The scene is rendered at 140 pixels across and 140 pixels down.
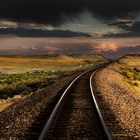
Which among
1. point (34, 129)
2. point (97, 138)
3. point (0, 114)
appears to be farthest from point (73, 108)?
point (97, 138)

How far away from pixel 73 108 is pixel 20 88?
19099 millimetres

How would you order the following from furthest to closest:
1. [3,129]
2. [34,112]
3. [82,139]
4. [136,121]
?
[34,112], [136,121], [3,129], [82,139]

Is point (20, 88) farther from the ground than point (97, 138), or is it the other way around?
point (97, 138)

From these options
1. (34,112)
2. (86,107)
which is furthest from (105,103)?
(34,112)

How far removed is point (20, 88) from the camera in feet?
116

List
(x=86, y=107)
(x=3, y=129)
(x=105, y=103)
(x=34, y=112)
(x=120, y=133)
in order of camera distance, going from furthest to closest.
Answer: (x=105, y=103), (x=86, y=107), (x=34, y=112), (x=3, y=129), (x=120, y=133)

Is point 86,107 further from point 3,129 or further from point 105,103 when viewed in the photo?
point 3,129

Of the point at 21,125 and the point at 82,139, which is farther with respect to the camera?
the point at 21,125

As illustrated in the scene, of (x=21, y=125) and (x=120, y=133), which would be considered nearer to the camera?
(x=120, y=133)

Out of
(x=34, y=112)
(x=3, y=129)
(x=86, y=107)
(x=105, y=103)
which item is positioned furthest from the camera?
(x=105, y=103)

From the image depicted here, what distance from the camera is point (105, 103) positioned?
1928 centimetres

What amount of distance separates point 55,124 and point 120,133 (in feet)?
8.28

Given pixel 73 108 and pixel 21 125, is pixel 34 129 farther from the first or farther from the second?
pixel 73 108

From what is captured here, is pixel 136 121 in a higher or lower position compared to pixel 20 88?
higher
